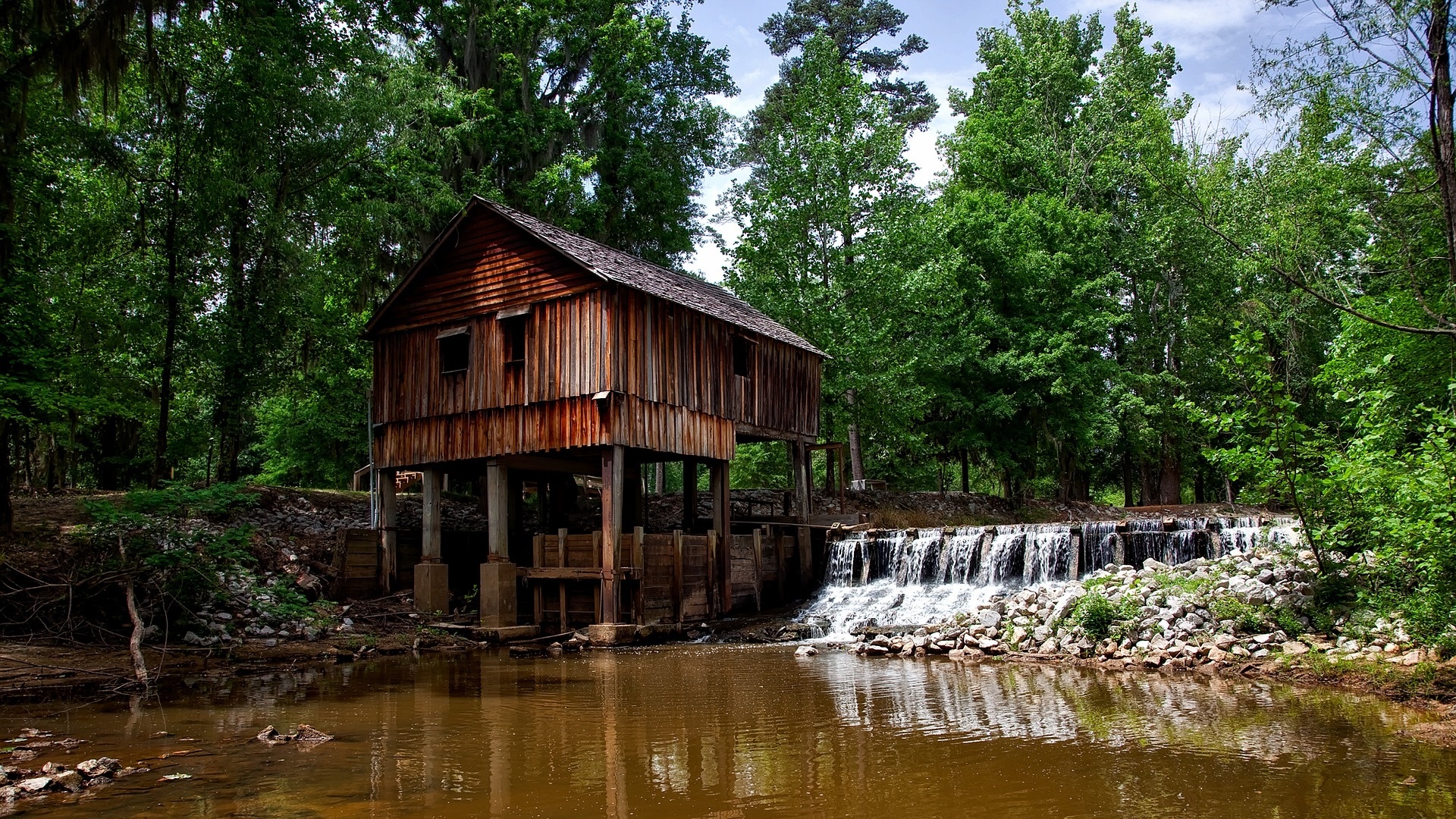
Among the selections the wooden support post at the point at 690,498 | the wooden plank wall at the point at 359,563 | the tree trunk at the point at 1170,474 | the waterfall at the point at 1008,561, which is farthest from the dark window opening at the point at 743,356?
the tree trunk at the point at 1170,474

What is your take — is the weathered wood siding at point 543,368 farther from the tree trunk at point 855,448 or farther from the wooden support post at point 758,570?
the tree trunk at point 855,448

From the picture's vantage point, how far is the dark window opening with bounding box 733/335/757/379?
2136 centimetres

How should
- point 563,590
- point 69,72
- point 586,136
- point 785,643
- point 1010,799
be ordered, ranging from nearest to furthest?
point 1010,799
point 69,72
point 785,643
point 563,590
point 586,136

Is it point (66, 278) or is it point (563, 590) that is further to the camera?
point (66, 278)

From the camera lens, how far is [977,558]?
1922 centimetres

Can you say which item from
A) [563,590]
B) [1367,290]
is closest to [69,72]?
[563,590]

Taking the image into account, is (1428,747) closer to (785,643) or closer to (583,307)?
(785,643)

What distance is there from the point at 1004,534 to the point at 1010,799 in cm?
1407

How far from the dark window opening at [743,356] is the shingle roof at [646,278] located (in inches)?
15.6

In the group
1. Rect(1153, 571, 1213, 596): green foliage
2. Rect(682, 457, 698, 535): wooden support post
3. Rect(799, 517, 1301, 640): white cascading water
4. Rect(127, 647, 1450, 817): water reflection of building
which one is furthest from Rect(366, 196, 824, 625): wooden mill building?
Rect(1153, 571, 1213, 596): green foliage

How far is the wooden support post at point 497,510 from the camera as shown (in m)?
18.2

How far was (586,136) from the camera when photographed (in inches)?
1226

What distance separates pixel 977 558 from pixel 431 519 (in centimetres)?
1174

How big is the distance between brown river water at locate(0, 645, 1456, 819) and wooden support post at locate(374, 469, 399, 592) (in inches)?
312
